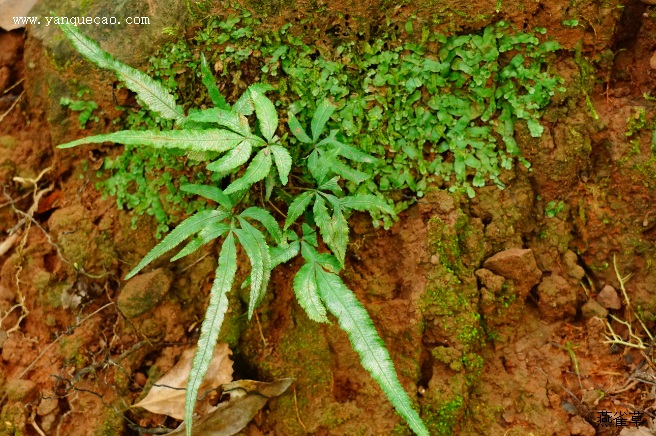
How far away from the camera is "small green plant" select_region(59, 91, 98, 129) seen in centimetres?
287

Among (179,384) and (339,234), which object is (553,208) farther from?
(179,384)

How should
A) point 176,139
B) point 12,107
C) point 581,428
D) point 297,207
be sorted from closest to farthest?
1. point 176,139
2. point 297,207
3. point 581,428
4. point 12,107

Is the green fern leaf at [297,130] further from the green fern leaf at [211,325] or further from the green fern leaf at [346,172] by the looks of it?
the green fern leaf at [211,325]

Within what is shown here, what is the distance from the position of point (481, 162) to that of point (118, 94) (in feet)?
6.34

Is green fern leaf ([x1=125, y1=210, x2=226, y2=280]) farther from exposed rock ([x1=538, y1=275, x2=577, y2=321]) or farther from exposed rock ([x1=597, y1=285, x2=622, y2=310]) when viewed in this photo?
exposed rock ([x1=597, y1=285, x2=622, y2=310])

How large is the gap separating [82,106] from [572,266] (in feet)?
8.90

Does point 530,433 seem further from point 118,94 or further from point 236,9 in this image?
point 118,94

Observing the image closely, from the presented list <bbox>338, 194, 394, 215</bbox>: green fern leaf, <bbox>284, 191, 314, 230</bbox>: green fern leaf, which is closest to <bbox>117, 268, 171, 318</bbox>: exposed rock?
<bbox>284, 191, 314, 230</bbox>: green fern leaf

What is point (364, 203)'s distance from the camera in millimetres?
2469

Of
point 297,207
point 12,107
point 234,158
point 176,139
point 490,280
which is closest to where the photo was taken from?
point 176,139

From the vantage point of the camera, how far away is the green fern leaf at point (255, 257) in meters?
2.24

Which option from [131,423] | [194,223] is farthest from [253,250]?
[131,423]

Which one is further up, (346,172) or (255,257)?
(346,172)

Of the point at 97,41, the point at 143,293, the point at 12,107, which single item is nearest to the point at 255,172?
the point at 143,293
